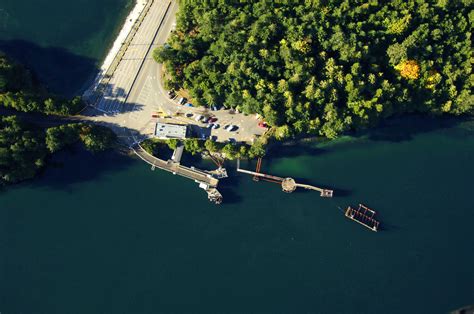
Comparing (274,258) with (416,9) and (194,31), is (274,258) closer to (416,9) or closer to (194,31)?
(194,31)

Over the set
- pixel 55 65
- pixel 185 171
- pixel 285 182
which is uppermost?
pixel 55 65

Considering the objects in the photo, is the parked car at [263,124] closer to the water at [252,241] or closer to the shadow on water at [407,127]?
the water at [252,241]

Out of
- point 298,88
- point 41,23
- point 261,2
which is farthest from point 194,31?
point 41,23

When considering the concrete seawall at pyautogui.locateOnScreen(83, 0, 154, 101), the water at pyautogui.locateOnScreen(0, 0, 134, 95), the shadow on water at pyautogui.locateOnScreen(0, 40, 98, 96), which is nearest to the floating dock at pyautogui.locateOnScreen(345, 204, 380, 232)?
the concrete seawall at pyautogui.locateOnScreen(83, 0, 154, 101)

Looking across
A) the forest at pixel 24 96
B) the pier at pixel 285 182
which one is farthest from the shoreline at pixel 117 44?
the pier at pixel 285 182

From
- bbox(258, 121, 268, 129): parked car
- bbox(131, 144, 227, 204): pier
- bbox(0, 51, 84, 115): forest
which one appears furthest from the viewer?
Result: bbox(258, 121, 268, 129): parked car

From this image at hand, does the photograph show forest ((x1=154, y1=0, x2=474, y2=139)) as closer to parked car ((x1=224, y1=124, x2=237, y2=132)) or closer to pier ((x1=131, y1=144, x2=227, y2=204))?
parked car ((x1=224, y1=124, x2=237, y2=132))

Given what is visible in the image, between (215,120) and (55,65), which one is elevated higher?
(55,65)

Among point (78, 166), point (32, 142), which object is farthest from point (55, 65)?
point (78, 166)

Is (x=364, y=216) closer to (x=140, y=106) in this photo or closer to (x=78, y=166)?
(x=140, y=106)
